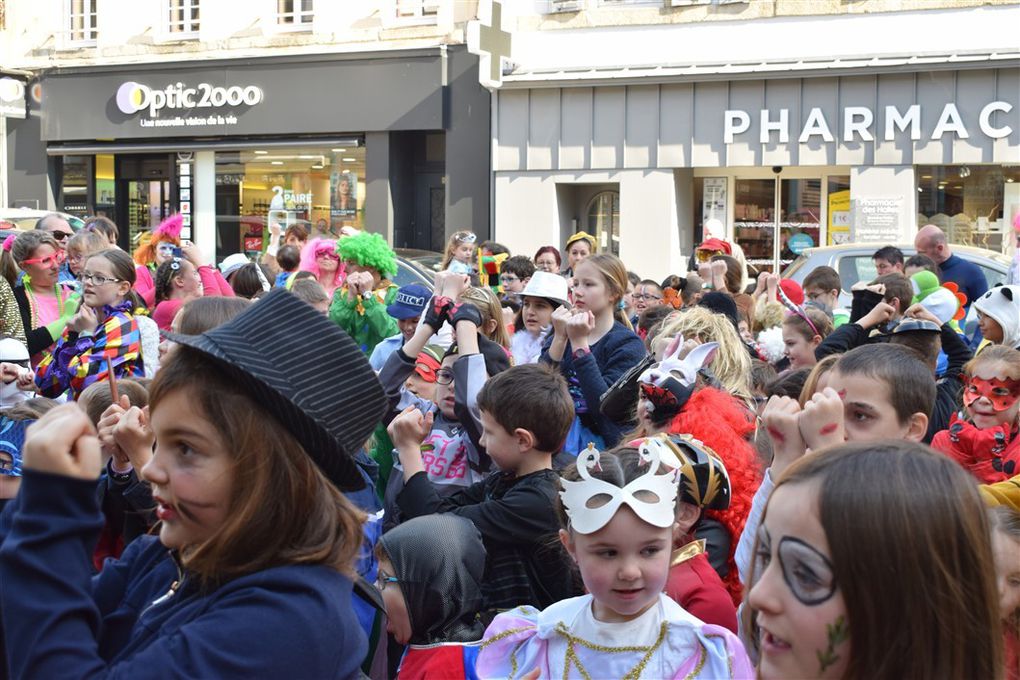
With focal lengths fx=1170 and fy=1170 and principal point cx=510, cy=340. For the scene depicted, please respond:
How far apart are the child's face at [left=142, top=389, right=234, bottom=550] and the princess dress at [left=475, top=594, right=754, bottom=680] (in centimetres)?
106

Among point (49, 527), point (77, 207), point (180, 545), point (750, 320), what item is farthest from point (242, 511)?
point (77, 207)

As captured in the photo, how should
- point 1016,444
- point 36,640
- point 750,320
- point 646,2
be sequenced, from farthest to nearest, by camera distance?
point 646,2 < point 750,320 < point 1016,444 < point 36,640

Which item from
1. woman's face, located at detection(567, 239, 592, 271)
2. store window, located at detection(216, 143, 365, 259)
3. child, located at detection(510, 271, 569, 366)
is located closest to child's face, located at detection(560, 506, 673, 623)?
child, located at detection(510, 271, 569, 366)

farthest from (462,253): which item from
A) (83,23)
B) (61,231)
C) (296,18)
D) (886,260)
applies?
(83,23)

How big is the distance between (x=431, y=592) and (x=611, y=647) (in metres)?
0.79

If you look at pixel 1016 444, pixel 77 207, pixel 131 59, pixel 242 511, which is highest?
pixel 131 59

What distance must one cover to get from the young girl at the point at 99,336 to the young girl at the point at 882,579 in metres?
4.56

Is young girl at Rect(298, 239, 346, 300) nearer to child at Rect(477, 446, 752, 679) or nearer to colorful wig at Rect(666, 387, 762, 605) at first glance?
colorful wig at Rect(666, 387, 762, 605)

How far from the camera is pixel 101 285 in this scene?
20.6 feet

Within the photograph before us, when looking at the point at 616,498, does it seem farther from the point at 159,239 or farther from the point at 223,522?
the point at 159,239

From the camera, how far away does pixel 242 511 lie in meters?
1.96

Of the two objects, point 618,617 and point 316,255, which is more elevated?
point 316,255

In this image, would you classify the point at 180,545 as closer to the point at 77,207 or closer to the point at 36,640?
the point at 36,640

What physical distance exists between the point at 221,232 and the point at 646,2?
9.33 metres
